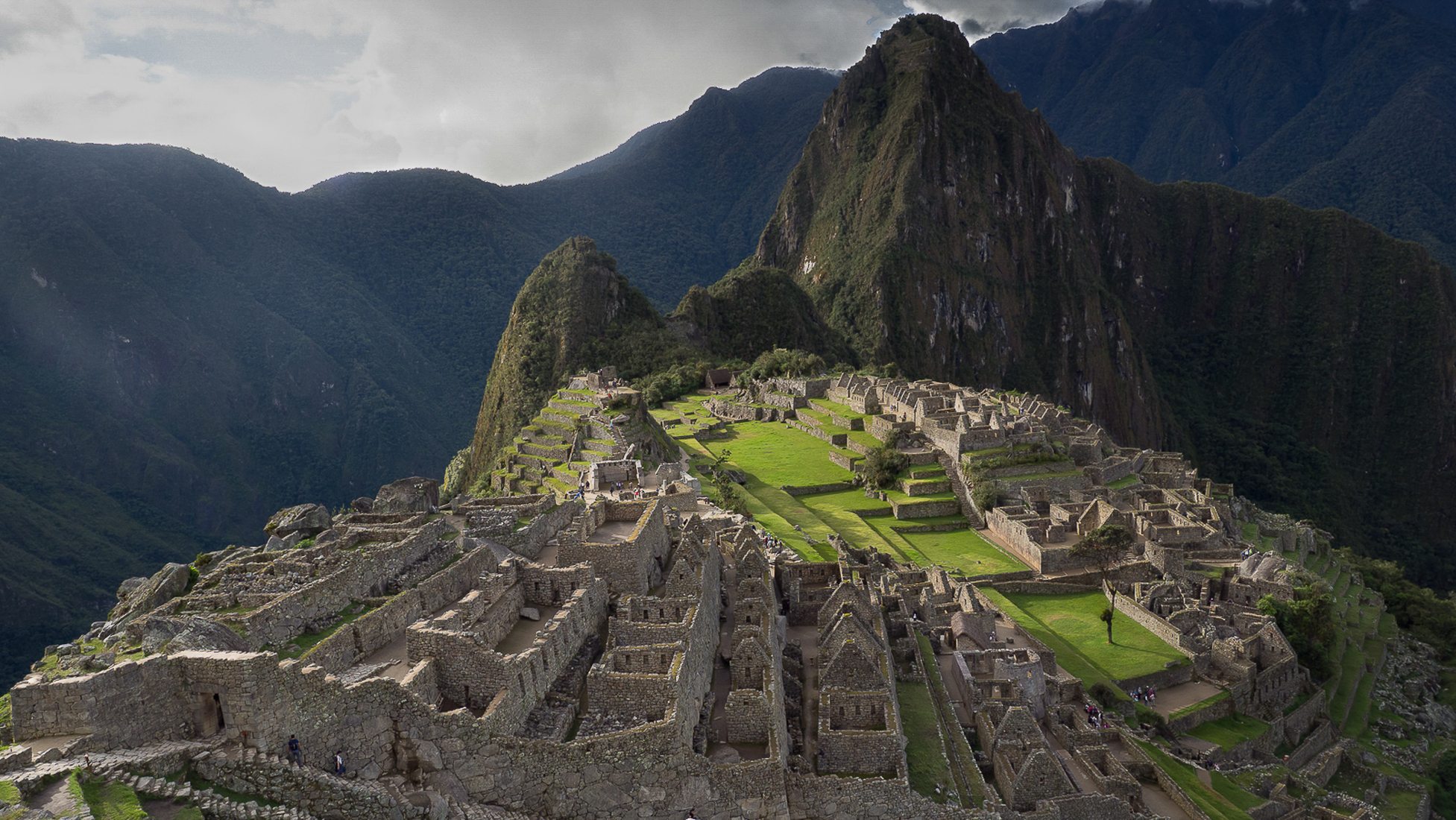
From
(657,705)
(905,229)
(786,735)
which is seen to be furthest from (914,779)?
(905,229)

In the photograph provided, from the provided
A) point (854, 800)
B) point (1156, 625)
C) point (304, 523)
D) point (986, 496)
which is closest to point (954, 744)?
point (854, 800)

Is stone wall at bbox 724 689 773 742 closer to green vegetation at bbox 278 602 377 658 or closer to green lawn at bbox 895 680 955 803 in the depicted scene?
green lawn at bbox 895 680 955 803

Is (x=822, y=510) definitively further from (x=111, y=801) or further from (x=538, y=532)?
(x=111, y=801)

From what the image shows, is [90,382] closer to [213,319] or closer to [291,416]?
[291,416]

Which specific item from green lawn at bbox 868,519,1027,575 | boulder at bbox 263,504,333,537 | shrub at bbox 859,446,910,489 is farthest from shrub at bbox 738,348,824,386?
boulder at bbox 263,504,333,537

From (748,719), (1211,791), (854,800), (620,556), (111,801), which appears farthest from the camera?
(1211,791)

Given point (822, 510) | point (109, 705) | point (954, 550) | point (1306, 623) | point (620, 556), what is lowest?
point (1306, 623)

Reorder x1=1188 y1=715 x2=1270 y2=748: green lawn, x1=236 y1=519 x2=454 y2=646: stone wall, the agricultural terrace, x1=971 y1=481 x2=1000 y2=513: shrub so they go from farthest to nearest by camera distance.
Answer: x1=971 y1=481 x2=1000 y2=513: shrub → the agricultural terrace → x1=1188 y1=715 x2=1270 y2=748: green lawn → x1=236 y1=519 x2=454 y2=646: stone wall
